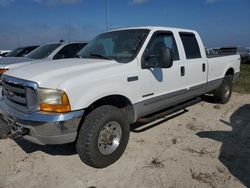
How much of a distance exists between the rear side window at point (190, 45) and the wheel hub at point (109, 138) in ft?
7.49

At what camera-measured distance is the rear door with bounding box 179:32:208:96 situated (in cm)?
514

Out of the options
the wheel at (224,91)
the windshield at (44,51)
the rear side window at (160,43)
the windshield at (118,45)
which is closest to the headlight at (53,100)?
the windshield at (118,45)

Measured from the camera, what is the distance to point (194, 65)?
527cm

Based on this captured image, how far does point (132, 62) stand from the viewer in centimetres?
390

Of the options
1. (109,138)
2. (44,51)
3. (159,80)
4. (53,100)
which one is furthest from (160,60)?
(44,51)

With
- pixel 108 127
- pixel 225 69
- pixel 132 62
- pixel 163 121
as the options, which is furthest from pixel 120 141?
pixel 225 69

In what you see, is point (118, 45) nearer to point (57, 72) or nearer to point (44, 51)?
point (57, 72)

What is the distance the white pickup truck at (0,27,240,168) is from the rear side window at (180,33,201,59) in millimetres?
38

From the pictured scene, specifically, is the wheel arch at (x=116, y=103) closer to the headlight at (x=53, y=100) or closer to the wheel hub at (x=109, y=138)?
the wheel hub at (x=109, y=138)

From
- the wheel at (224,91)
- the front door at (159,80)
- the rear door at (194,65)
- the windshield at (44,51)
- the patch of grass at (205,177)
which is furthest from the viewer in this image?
the windshield at (44,51)

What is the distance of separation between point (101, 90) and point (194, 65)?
8.48ft

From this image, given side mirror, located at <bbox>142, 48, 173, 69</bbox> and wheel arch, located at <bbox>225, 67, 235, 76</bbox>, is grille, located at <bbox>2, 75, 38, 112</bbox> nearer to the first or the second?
side mirror, located at <bbox>142, 48, 173, 69</bbox>

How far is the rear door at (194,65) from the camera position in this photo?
5.14m

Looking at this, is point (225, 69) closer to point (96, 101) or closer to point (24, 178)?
point (96, 101)
